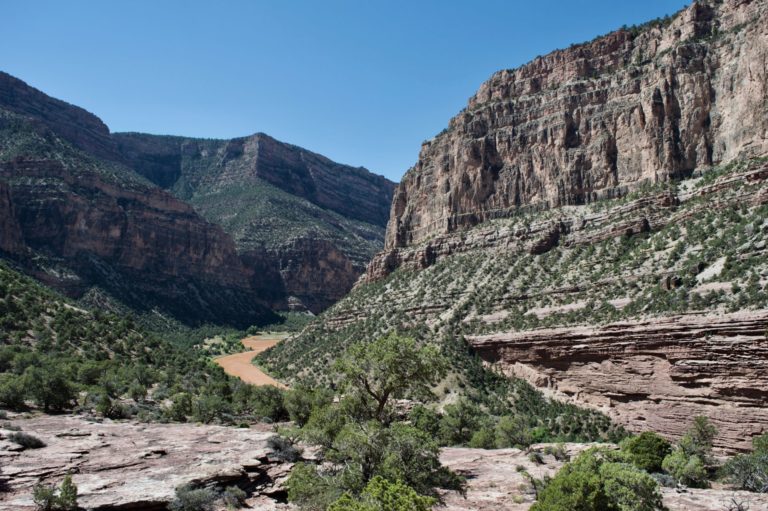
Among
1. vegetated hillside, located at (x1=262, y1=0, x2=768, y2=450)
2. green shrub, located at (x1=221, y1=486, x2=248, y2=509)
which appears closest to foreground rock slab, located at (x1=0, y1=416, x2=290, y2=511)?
green shrub, located at (x1=221, y1=486, x2=248, y2=509)

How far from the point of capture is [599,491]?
59.0ft

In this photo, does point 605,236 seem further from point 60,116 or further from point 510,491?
point 60,116

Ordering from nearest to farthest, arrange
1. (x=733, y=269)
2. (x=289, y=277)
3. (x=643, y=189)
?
(x=733, y=269) → (x=643, y=189) → (x=289, y=277)

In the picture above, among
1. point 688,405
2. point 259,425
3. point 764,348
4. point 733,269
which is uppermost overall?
point 733,269

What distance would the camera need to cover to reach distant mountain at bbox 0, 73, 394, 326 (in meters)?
110

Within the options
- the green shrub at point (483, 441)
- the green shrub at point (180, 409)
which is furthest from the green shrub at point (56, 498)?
the green shrub at point (483, 441)

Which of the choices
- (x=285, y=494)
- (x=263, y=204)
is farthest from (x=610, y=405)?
(x=263, y=204)

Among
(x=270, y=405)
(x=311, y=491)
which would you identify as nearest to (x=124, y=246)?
(x=270, y=405)

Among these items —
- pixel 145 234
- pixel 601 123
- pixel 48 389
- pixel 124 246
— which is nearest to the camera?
pixel 48 389

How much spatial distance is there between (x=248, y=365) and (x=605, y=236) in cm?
5769

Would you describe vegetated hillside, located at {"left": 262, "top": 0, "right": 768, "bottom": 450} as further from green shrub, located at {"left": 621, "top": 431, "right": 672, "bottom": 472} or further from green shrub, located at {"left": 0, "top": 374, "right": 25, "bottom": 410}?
green shrub, located at {"left": 0, "top": 374, "right": 25, "bottom": 410}

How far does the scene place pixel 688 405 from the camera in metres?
36.8

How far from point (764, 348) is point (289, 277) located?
482 feet

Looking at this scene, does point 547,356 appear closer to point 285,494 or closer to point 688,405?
point 688,405
